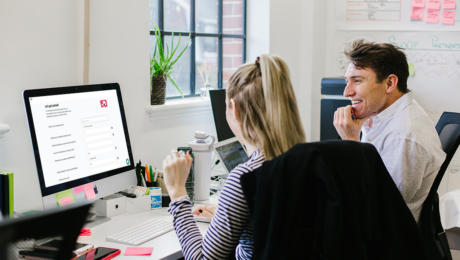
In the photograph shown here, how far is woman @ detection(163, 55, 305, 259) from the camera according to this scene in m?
1.21

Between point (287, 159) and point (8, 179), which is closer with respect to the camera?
point (287, 159)

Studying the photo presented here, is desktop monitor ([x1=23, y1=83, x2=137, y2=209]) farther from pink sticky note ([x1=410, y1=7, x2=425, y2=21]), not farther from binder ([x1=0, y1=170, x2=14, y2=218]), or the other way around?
pink sticky note ([x1=410, y1=7, x2=425, y2=21])

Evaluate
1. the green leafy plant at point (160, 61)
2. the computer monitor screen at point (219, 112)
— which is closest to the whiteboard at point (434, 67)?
the computer monitor screen at point (219, 112)

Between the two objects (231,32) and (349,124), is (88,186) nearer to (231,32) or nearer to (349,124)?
(349,124)

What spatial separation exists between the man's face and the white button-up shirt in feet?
0.49

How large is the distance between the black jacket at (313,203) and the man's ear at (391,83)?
2.98ft

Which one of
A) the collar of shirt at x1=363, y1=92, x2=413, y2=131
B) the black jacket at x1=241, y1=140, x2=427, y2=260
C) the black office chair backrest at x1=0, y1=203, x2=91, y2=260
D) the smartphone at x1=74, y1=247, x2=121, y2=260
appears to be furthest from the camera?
the collar of shirt at x1=363, y1=92, x2=413, y2=131

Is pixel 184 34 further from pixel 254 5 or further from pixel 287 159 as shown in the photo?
pixel 287 159

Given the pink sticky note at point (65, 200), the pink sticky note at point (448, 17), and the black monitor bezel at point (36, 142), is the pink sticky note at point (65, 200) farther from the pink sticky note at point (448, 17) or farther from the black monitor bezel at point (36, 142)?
the pink sticky note at point (448, 17)

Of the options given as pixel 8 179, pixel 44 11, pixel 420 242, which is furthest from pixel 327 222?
pixel 44 11

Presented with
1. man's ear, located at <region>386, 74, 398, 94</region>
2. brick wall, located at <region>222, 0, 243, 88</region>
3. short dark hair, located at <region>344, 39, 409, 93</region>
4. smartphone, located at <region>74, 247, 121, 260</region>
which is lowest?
smartphone, located at <region>74, 247, 121, 260</region>

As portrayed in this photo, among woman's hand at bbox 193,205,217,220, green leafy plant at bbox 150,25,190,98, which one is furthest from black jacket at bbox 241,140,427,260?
green leafy plant at bbox 150,25,190,98

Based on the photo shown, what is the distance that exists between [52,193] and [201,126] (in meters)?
Answer: 1.34

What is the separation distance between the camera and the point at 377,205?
3.59 ft
